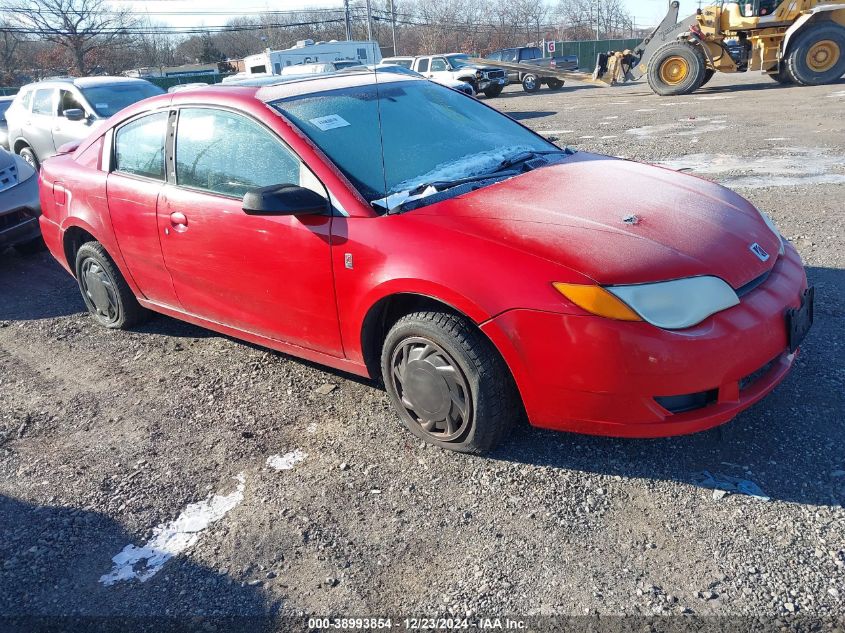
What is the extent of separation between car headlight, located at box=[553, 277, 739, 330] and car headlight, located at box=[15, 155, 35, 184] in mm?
6186

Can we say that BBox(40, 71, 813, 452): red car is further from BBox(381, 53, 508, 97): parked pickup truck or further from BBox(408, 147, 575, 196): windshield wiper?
BBox(381, 53, 508, 97): parked pickup truck

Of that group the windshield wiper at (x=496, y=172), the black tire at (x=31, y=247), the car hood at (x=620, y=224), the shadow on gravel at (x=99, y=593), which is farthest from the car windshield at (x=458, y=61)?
the shadow on gravel at (x=99, y=593)

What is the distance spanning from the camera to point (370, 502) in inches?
113

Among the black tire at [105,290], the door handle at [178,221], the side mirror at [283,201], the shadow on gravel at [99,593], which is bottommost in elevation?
the shadow on gravel at [99,593]

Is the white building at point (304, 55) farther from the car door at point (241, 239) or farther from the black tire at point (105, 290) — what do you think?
the car door at point (241, 239)

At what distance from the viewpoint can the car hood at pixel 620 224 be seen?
8.68 feet

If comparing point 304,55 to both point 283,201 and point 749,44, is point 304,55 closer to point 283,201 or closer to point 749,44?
point 749,44

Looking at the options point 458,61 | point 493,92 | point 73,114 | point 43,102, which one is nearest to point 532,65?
point 493,92

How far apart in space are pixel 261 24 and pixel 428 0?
830 inches

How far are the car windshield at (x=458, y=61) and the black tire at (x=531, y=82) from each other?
306 cm

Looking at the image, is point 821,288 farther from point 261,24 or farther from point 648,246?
point 261,24

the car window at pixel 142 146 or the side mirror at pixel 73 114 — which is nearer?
the car window at pixel 142 146

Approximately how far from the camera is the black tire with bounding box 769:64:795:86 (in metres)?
18.1

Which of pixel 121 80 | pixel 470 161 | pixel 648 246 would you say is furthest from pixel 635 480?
pixel 121 80
